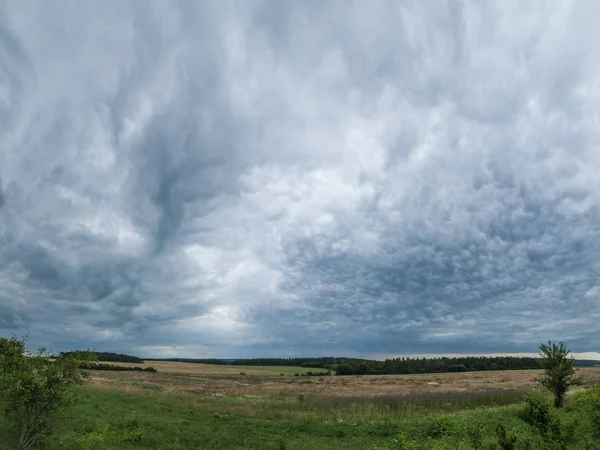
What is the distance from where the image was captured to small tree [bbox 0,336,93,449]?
57.6ft

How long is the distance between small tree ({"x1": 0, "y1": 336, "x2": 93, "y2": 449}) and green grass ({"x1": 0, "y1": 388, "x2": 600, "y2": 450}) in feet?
12.6

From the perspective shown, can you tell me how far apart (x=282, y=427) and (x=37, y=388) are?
18940 millimetres

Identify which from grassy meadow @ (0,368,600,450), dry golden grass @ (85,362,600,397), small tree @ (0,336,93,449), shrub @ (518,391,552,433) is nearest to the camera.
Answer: small tree @ (0,336,93,449)

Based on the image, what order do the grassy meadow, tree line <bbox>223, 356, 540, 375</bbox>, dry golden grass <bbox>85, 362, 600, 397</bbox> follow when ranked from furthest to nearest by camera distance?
tree line <bbox>223, 356, 540, 375</bbox> < dry golden grass <bbox>85, 362, 600, 397</bbox> < the grassy meadow

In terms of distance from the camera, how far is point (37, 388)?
17.7m

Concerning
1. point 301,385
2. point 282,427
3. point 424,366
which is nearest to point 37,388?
point 282,427

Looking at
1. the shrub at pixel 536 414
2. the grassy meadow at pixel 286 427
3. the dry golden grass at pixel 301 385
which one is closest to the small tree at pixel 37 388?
the grassy meadow at pixel 286 427

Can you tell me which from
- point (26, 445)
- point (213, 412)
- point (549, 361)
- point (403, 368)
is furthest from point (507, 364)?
point (26, 445)

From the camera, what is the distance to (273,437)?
28547 mm

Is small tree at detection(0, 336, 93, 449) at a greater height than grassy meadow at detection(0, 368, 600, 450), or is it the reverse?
small tree at detection(0, 336, 93, 449)

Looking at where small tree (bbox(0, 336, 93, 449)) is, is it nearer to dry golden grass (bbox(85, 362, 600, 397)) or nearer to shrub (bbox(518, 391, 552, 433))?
shrub (bbox(518, 391, 552, 433))

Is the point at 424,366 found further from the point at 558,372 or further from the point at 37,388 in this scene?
the point at 37,388

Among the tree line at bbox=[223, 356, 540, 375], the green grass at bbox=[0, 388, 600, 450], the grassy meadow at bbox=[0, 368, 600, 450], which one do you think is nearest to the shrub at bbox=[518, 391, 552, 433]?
the grassy meadow at bbox=[0, 368, 600, 450]

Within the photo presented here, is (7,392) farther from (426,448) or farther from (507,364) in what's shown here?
(507,364)
